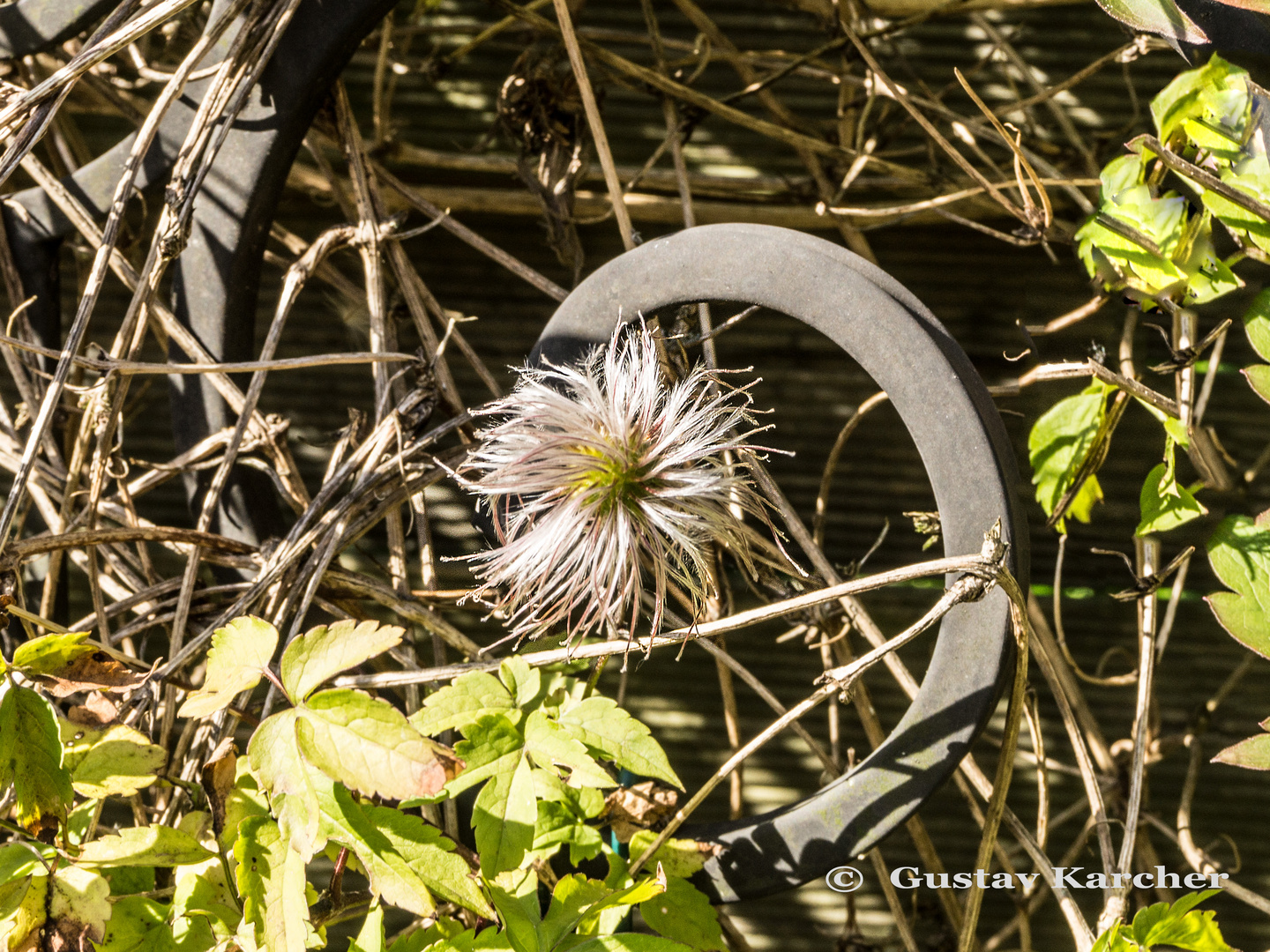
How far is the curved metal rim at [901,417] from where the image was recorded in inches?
20.9

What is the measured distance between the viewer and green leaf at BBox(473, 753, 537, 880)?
21.0 inches

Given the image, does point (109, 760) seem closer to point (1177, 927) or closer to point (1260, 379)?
point (1177, 927)

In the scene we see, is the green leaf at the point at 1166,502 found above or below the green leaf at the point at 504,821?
above

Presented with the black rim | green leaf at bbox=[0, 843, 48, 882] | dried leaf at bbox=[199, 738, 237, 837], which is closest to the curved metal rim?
the black rim

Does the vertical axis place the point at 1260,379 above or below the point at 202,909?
above

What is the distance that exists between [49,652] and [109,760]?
0.27ft

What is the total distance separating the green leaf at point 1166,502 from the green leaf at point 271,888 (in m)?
0.64

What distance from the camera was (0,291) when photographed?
3.37 ft

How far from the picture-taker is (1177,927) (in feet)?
1.89

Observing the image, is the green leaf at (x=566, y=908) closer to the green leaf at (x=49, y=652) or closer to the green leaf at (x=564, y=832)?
the green leaf at (x=564, y=832)

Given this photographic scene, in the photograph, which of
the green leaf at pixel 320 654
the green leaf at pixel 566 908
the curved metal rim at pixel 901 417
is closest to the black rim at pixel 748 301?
the curved metal rim at pixel 901 417

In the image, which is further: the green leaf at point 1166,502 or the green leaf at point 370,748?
the green leaf at point 1166,502

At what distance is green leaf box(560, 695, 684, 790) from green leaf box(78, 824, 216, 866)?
0.83 ft

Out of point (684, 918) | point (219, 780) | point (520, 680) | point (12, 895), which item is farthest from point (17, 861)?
point (684, 918)
